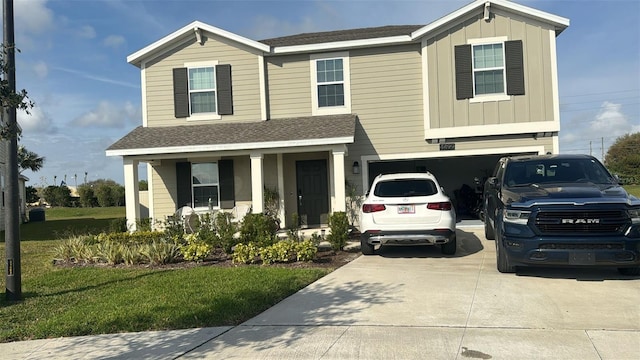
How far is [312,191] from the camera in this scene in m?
14.6

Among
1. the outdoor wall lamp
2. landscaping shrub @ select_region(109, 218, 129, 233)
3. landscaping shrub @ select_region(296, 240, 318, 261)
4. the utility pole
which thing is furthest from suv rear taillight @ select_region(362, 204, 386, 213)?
landscaping shrub @ select_region(109, 218, 129, 233)

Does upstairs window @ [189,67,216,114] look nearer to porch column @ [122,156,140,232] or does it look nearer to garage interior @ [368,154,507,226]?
porch column @ [122,156,140,232]

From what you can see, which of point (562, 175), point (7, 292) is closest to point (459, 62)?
point (562, 175)

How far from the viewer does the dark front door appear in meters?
14.5

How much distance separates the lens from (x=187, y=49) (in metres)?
14.5

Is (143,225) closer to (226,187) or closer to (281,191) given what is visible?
(226,187)

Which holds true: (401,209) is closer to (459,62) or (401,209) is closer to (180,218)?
(459,62)

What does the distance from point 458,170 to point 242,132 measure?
959 centimetres

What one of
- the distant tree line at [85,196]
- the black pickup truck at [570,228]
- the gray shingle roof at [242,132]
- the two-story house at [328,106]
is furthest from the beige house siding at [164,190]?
the distant tree line at [85,196]

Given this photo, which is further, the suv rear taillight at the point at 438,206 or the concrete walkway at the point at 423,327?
the suv rear taillight at the point at 438,206

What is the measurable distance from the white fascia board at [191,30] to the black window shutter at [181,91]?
0.91 metres

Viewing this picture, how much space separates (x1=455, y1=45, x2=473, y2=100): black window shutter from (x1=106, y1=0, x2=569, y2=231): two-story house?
28 millimetres

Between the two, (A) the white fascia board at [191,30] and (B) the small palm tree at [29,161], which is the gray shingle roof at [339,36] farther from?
(B) the small palm tree at [29,161]

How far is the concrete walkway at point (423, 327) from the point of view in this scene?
4.49 meters
